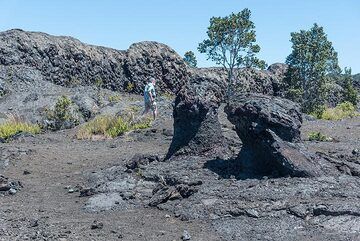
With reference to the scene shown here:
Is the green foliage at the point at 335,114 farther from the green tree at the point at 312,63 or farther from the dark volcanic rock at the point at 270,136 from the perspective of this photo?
the dark volcanic rock at the point at 270,136

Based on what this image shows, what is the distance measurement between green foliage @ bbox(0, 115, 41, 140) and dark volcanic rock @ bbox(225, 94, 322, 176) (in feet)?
31.8

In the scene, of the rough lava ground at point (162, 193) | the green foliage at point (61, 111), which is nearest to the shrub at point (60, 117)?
the green foliage at point (61, 111)

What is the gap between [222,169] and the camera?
1029 centimetres

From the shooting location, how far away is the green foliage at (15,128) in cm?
1812

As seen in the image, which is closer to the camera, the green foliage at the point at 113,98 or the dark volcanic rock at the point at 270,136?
the dark volcanic rock at the point at 270,136

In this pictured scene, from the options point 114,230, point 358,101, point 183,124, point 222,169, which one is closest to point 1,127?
point 183,124

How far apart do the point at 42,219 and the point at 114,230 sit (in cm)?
127

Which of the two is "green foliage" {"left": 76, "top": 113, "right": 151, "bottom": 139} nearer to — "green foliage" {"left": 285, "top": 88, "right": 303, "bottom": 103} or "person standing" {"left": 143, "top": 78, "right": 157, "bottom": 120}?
"person standing" {"left": 143, "top": 78, "right": 157, "bottom": 120}

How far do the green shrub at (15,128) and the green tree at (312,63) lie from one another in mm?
14477

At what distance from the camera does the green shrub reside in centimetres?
1812

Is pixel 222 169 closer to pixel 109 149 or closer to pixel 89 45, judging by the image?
pixel 109 149

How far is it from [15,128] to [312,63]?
679 inches

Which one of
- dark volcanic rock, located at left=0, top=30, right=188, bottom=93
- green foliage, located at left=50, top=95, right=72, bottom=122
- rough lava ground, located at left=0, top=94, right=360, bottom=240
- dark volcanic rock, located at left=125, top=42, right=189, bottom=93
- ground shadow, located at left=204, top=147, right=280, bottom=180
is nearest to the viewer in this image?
rough lava ground, located at left=0, top=94, right=360, bottom=240

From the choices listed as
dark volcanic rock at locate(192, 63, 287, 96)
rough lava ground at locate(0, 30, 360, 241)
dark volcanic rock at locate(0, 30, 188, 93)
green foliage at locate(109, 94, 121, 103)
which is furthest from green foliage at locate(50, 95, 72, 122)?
dark volcanic rock at locate(192, 63, 287, 96)
